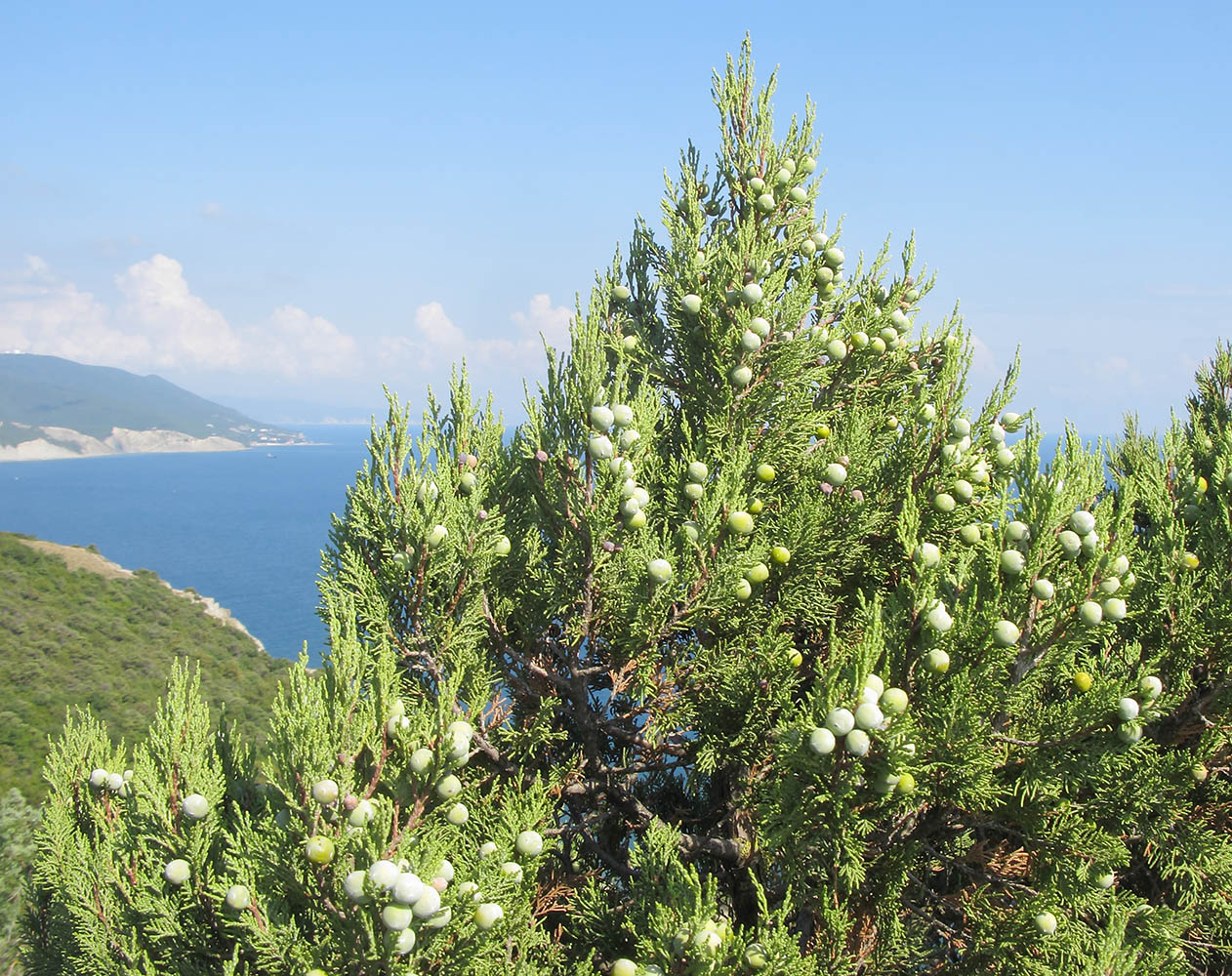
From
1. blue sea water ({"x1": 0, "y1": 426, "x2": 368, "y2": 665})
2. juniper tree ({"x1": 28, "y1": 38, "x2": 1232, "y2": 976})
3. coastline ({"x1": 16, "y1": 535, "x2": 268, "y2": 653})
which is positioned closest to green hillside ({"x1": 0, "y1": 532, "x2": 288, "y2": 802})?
coastline ({"x1": 16, "y1": 535, "x2": 268, "y2": 653})

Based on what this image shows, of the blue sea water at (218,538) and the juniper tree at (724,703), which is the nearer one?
the juniper tree at (724,703)

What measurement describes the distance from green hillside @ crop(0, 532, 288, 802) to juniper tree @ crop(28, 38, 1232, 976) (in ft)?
104

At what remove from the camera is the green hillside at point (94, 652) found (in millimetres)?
35500

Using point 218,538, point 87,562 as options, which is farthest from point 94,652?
point 218,538

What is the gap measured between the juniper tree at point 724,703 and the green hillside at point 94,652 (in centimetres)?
3160

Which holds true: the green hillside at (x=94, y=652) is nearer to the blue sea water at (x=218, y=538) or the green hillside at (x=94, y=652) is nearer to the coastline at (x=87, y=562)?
the coastline at (x=87, y=562)

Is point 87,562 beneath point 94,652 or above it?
above

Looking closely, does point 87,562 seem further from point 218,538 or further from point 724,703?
point 218,538

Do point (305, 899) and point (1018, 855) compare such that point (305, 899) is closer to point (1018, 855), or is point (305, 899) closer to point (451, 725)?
point (451, 725)

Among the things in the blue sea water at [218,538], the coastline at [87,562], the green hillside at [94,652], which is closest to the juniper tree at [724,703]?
the green hillside at [94,652]

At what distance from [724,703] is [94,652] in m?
50.5

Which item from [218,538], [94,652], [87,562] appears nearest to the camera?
[94,652]

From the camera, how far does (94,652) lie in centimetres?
4428

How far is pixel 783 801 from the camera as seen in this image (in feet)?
12.6
